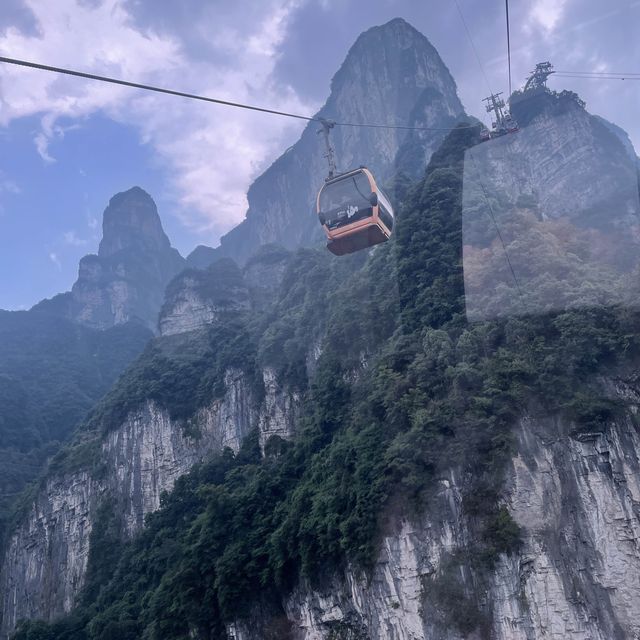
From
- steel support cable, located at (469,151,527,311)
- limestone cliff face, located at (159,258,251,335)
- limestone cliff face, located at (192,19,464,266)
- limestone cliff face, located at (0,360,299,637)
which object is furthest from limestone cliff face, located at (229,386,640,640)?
limestone cliff face, located at (192,19,464,266)

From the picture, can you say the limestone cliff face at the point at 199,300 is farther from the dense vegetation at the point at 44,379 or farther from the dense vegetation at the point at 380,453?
the dense vegetation at the point at 380,453

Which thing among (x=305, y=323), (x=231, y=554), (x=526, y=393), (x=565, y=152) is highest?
(x=565, y=152)

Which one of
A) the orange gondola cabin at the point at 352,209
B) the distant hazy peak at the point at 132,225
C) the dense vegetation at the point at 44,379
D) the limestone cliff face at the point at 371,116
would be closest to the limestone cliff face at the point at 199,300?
the dense vegetation at the point at 44,379

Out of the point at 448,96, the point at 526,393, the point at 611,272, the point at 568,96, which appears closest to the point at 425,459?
the point at 526,393

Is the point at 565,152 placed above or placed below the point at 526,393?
above

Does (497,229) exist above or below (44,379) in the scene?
below

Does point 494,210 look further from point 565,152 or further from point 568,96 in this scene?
point 568,96

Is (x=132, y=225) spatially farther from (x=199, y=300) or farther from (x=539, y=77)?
(x=539, y=77)

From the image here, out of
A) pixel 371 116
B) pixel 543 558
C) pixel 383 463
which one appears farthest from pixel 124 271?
pixel 543 558
